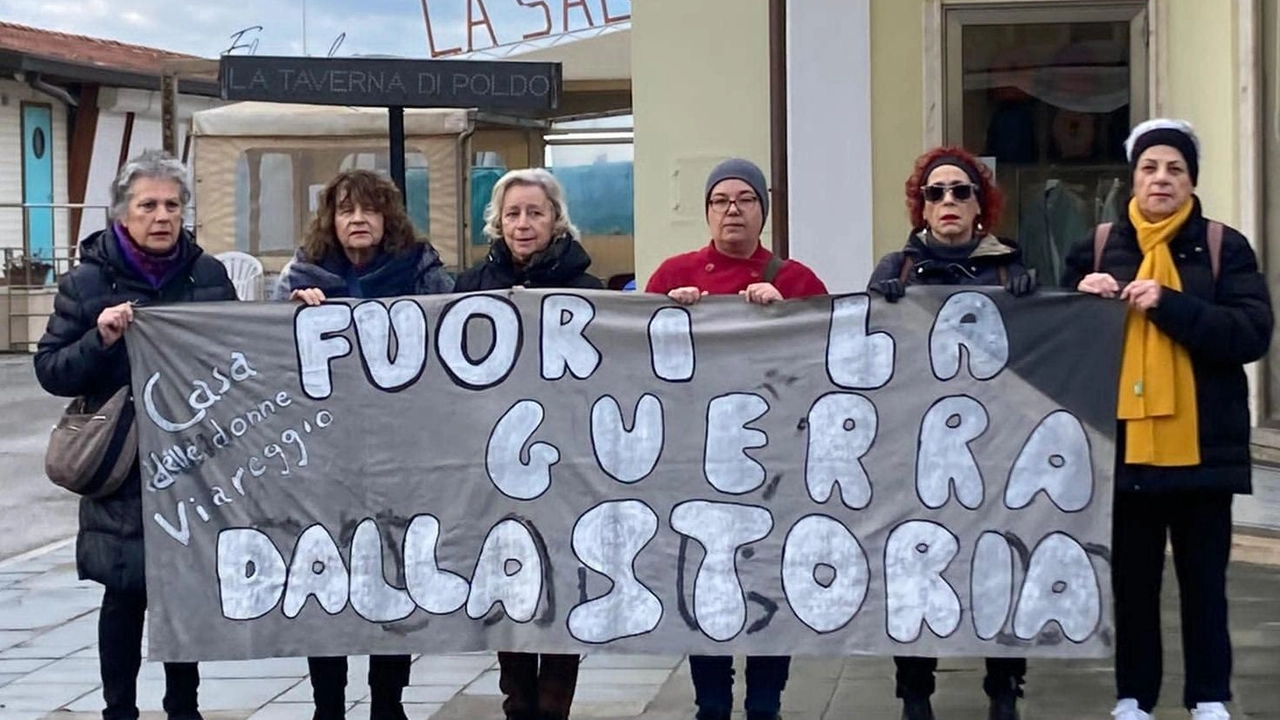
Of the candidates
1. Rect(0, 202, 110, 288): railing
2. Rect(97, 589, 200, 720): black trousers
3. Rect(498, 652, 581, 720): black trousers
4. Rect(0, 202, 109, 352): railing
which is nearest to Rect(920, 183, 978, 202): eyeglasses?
Rect(498, 652, 581, 720): black trousers

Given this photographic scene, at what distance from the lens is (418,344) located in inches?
228

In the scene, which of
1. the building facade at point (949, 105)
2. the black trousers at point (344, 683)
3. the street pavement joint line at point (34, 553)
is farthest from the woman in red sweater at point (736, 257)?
the street pavement joint line at point (34, 553)

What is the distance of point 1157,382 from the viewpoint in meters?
5.41

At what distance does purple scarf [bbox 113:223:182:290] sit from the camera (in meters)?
→ 5.80

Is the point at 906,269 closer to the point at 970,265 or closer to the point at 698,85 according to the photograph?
the point at 970,265

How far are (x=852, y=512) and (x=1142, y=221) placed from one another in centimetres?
121

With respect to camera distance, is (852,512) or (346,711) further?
(346,711)

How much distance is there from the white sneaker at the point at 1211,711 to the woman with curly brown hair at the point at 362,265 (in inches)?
95.4

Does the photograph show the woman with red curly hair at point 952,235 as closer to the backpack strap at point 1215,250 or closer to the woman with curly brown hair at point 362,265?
the backpack strap at point 1215,250

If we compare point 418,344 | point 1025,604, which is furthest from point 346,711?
point 1025,604

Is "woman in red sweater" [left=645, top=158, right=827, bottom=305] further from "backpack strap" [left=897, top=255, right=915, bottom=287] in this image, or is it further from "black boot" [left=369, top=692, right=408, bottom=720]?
"black boot" [left=369, top=692, right=408, bottom=720]

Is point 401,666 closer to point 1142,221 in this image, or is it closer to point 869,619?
point 869,619

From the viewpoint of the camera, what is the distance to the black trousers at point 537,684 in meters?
5.96

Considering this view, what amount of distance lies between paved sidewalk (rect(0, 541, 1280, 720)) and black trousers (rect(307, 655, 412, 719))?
0.41m
